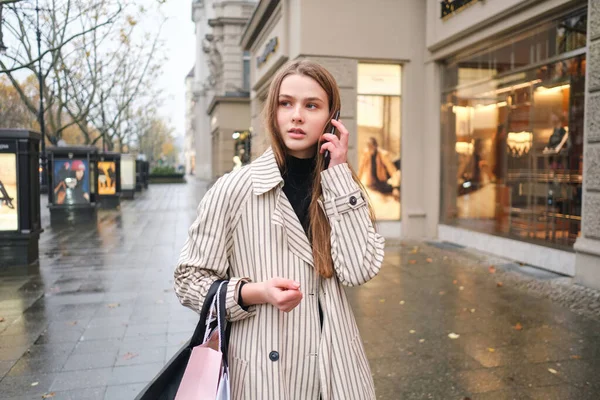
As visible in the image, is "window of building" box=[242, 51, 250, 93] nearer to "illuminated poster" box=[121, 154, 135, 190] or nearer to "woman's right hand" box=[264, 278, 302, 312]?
"illuminated poster" box=[121, 154, 135, 190]

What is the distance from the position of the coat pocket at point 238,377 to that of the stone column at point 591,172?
615 centimetres

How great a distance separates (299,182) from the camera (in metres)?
1.93

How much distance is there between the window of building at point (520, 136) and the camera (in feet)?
25.9

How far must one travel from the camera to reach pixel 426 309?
626 centimetres

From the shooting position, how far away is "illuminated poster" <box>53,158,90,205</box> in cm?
1574

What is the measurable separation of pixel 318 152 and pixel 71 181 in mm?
15607

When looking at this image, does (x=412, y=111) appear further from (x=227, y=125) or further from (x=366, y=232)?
(x=227, y=125)

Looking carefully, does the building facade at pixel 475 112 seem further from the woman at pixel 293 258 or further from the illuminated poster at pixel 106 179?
the illuminated poster at pixel 106 179

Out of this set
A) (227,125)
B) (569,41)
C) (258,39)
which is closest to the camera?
(569,41)

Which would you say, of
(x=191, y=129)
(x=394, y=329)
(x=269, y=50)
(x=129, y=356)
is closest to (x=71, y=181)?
(x=269, y=50)

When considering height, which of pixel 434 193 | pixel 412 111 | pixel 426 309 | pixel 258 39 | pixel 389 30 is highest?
pixel 258 39

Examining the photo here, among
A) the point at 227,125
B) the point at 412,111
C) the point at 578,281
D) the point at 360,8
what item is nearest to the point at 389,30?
the point at 360,8

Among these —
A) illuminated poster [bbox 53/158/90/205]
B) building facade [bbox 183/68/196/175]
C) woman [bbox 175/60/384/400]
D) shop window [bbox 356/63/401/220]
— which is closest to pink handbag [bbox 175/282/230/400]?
woman [bbox 175/60/384/400]

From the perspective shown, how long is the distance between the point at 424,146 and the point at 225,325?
10565 mm
